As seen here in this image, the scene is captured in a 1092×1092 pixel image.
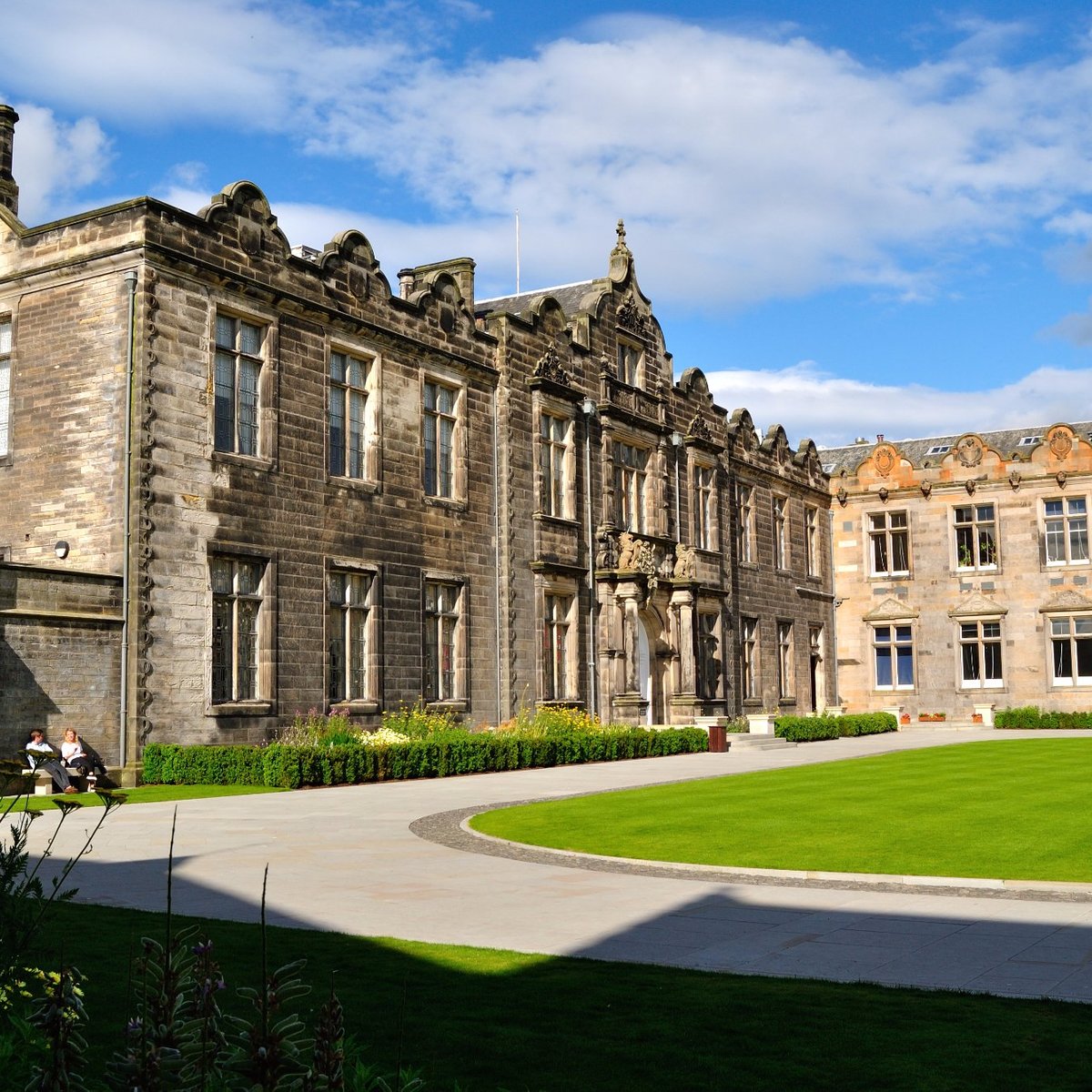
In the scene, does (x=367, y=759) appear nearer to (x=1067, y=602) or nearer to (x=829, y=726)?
(x=829, y=726)

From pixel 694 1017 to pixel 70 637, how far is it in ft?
55.3

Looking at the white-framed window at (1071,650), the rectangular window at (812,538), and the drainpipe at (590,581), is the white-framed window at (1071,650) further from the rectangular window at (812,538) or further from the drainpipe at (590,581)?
the drainpipe at (590,581)

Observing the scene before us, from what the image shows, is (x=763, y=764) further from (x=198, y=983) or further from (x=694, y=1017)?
(x=198, y=983)

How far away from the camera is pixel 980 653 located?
51.4 m

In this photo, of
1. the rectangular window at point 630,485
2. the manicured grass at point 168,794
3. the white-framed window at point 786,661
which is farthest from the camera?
the white-framed window at point 786,661

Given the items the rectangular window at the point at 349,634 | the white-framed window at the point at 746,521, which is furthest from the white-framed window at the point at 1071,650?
the rectangular window at the point at 349,634

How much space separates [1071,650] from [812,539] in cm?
1116

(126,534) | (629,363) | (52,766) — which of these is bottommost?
(52,766)

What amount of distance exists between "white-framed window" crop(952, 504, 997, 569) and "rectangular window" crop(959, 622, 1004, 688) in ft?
8.42

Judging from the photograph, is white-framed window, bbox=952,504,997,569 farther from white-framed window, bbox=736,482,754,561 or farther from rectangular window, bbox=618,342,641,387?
rectangular window, bbox=618,342,641,387

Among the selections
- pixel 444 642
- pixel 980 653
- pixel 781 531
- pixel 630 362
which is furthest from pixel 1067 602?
pixel 444 642

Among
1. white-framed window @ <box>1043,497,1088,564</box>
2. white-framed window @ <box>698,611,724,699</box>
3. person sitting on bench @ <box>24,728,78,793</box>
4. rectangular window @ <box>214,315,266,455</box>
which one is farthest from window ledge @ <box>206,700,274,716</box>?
white-framed window @ <box>1043,497,1088,564</box>

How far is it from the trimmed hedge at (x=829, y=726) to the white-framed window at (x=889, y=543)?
9046 mm

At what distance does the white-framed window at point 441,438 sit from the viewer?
29.7 m
